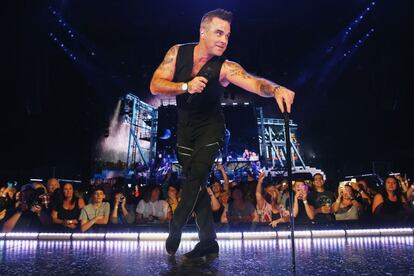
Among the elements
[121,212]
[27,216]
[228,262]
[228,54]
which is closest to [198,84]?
[228,262]

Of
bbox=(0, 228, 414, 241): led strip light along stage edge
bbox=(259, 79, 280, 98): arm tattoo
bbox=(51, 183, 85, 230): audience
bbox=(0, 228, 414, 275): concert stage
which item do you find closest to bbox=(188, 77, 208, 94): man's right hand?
bbox=(259, 79, 280, 98): arm tattoo

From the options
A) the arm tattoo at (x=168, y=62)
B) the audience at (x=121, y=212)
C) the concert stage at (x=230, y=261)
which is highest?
the arm tattoo at (x=168, y=62)

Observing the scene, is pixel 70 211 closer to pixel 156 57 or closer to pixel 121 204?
pixel 121 204

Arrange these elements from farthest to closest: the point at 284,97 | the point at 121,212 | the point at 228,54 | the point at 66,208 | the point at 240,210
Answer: the point at 228,54, the point at 121,212, the point at 240,210, the point at 66,208, the point at 284,97

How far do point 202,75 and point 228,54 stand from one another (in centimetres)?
1170

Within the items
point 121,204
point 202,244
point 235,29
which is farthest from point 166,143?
point 202,244

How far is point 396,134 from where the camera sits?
11.9 metres

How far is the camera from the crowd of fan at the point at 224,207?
4.22 metres

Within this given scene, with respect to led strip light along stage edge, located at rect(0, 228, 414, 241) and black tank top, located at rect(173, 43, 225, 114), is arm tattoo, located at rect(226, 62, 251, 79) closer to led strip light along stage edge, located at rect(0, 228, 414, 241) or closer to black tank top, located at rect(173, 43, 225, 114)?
black tank top, located at rect(173, 43, 225, 114)

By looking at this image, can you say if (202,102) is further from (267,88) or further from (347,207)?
(347,207)

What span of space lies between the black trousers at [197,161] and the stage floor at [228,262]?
0.26 m

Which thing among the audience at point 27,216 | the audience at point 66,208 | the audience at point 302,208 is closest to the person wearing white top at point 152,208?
the audience at point 66,208

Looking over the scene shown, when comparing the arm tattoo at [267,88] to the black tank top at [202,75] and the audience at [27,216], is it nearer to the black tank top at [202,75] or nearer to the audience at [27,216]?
the black tank top at [202,75]

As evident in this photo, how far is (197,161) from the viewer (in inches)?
94.9
